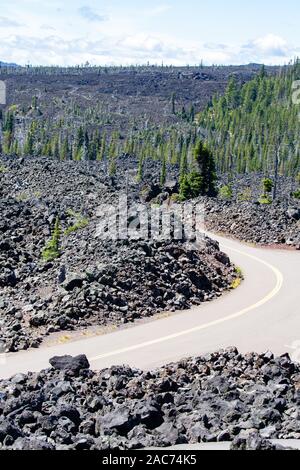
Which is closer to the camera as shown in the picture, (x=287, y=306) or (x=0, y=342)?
(x=0, y=342)

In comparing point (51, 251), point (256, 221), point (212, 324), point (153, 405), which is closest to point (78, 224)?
point (51, 251)

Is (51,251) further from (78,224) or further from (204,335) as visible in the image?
(204,335)

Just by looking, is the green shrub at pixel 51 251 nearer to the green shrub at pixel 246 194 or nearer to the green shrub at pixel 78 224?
the green shrub at pixel 78 224

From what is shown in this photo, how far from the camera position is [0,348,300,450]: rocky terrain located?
39.0 feet

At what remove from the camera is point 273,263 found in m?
36.0

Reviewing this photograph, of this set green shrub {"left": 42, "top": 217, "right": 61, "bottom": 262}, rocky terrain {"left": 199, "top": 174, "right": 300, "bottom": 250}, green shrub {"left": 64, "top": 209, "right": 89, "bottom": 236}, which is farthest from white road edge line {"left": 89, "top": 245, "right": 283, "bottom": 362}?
green shrub {"left": 64, "top": 209, "right": 89, "bottom": 236}

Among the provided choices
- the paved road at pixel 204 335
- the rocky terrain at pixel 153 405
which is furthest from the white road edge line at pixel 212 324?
the rocky terrain at pixel 153 405

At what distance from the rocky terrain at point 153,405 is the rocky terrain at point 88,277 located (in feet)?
17.2

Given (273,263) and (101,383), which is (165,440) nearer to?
(101,383)

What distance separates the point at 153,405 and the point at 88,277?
37.7 feet

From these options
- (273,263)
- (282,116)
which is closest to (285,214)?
(273,263)

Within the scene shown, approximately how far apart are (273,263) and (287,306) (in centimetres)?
1000

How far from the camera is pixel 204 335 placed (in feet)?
71.1

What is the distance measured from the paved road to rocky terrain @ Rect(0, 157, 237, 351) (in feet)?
3.05
